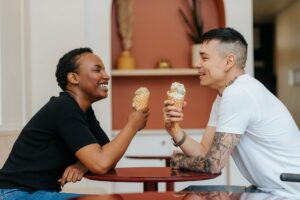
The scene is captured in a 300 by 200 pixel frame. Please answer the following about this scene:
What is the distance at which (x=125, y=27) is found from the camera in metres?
4.91

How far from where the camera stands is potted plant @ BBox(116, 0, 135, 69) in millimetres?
4891

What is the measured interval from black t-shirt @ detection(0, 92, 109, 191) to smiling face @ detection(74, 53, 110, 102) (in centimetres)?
17

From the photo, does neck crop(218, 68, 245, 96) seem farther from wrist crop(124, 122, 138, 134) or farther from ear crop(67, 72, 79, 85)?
ear crop(67, 72, 79, 85)

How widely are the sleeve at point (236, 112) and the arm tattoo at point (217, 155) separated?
1.1 inches

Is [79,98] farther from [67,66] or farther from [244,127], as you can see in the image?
[244,127]

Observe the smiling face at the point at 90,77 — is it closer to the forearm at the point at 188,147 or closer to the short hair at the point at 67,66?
the short hair at the point at 67,66

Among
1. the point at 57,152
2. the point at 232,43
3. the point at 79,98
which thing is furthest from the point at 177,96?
the point at 57,152

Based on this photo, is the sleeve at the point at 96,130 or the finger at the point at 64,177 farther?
the sleeve at the point at 96,130

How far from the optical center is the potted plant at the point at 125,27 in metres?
4.89

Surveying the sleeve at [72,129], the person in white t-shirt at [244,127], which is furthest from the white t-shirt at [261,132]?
the sleeve at [72,129]

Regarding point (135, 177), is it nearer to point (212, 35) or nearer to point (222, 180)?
point (212, 35)

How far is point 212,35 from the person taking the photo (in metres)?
2.34

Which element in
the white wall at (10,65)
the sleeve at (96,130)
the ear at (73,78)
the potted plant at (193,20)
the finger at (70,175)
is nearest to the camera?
the finger at (70,175)

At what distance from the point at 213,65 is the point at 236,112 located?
291 mm
